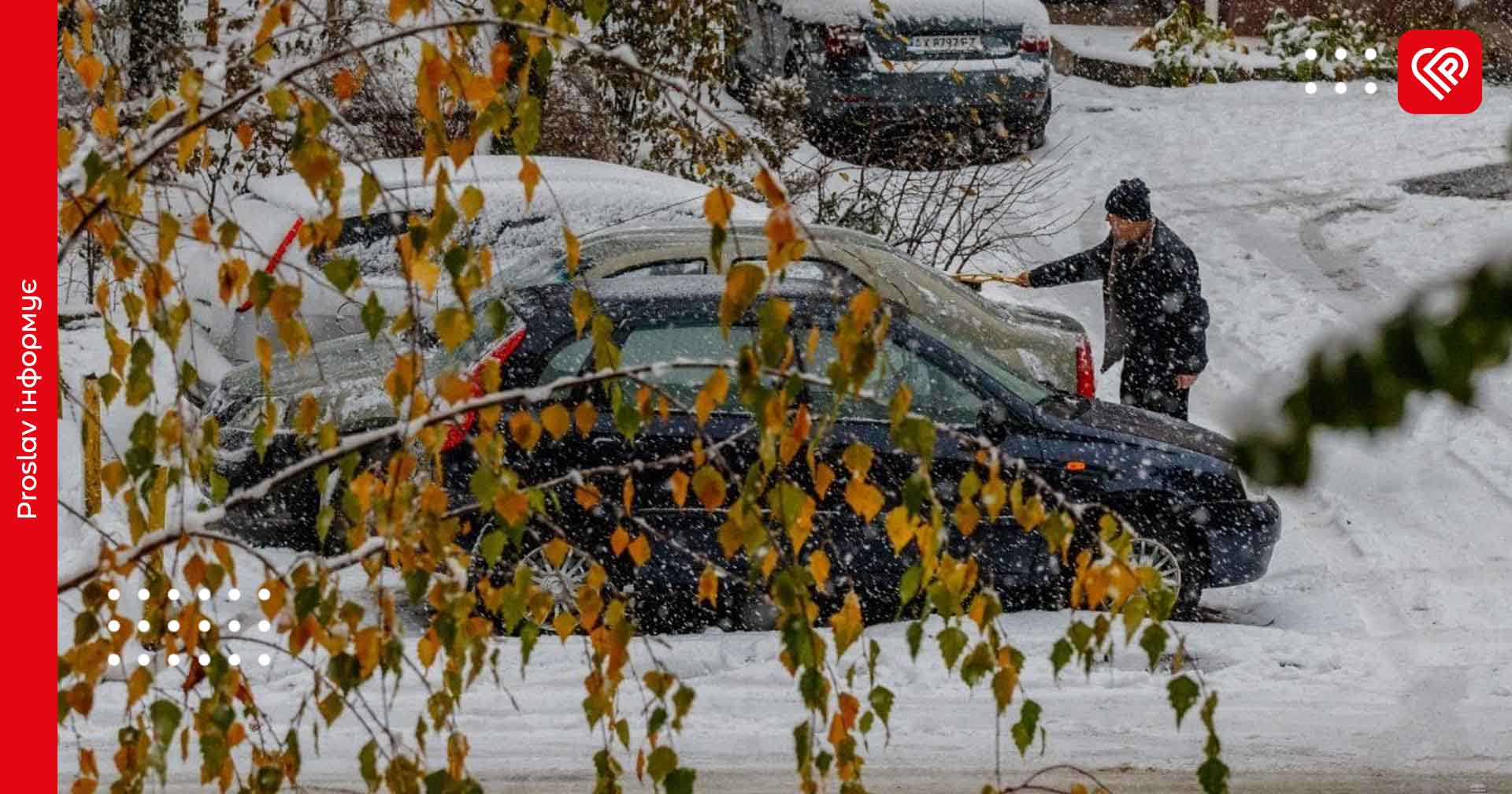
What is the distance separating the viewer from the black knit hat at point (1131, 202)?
8.45 meters

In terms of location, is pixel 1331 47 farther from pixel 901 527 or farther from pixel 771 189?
pixel 771 189

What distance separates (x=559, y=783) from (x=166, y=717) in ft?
11.2

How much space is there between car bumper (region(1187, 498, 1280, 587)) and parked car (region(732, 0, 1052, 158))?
765cm

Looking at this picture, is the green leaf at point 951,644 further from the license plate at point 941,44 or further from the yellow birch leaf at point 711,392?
the license plate at point 941,44

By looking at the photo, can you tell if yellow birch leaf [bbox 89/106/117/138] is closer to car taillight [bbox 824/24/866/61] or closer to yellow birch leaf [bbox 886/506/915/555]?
yellow birch leaf [bbox 886/506/915/555]

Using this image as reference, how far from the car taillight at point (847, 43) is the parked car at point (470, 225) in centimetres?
509

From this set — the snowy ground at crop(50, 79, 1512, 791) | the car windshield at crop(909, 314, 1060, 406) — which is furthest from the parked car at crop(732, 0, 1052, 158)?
the car windshield at crop(909, 314, 1060, 406)

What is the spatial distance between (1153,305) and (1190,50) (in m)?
12.7

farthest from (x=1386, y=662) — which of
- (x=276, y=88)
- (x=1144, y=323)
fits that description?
(x=276, y=88)

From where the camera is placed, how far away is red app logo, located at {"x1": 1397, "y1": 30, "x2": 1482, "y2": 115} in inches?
758

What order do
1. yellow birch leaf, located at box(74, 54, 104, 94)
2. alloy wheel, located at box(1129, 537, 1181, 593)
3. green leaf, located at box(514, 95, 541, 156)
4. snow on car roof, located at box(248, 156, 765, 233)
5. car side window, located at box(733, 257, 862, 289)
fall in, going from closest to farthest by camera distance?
1. green leaf, located at box(514, 95, 541, 156)
2. yellow birch leaf, located at box(74, 54, 104, 94)
3. alloy wheel, located at box(1129, 537, 1181, 593)
4. car side window, located at box(733, 257, 862, 289)
5. snow on car roof, located at box(248, 156, 765, 233)

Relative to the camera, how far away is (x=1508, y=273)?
116 centimetres

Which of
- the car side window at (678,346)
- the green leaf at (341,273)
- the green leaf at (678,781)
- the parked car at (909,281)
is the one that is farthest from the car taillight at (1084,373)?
the green leaf at (341,273)

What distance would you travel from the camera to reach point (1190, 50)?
20.3m
